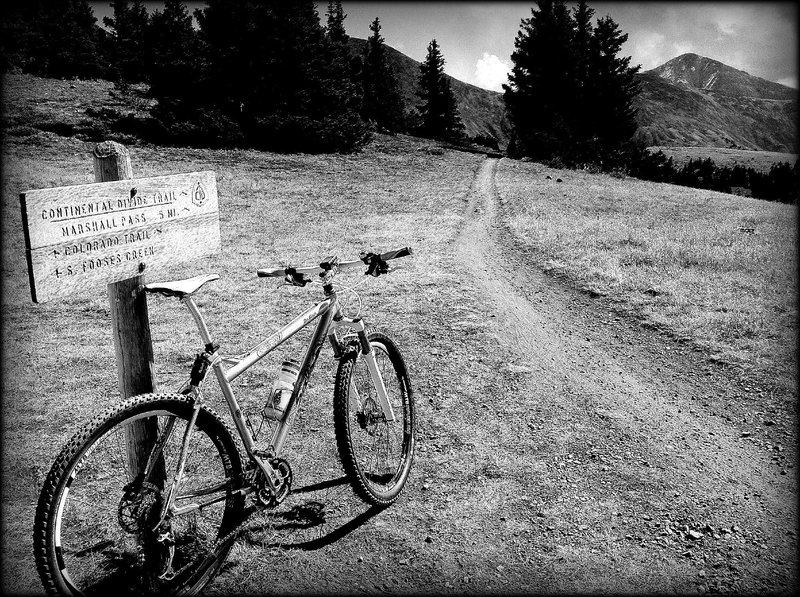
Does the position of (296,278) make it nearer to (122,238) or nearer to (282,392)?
(282,392)

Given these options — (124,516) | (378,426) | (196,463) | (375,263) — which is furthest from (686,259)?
(124,516)

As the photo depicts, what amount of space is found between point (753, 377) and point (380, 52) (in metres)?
61.1

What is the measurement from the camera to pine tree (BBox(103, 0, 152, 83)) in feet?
144

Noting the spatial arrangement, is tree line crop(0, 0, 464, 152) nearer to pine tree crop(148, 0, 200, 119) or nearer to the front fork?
pine tree crop(148, 0, 200, 119)

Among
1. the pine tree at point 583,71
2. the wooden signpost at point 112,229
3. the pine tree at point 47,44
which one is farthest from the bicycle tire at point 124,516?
the pine tree at point 47,44

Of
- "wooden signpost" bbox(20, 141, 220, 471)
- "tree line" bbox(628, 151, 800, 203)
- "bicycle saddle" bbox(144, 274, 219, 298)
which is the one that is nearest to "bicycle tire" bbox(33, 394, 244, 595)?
"wooden signpost" bbox(20, 141, 220, 471)

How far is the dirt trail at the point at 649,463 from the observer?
3330 millimetres

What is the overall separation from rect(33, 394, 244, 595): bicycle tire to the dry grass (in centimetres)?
588

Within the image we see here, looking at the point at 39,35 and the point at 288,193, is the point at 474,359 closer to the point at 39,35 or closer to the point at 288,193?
the point at 288,193

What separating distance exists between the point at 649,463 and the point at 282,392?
10.2 ft

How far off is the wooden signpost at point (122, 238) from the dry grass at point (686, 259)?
6.14 m

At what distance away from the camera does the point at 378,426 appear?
4066 millimetres

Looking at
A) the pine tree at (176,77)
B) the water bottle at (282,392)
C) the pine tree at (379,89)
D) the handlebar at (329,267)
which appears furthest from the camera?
the pine tree at (379,89)

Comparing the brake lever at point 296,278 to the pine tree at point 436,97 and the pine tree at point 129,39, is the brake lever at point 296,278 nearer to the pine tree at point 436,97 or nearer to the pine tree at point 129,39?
the pine tree at point 129,39
